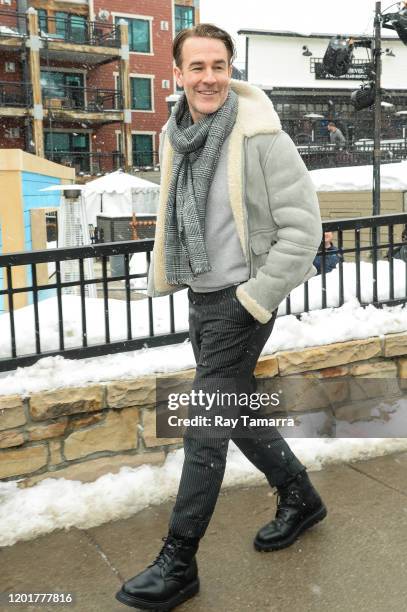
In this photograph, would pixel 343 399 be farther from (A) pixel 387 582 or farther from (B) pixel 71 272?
(B) pixel 71 272

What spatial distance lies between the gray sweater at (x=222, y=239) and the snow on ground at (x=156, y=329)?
1108 mm

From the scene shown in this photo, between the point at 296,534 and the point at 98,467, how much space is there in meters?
1.11

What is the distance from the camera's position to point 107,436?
11.1 ft

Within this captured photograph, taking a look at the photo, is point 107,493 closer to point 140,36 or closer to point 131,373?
point 131,373

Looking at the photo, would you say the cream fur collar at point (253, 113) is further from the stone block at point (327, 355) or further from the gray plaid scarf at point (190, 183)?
the stone block at point (327, 355)

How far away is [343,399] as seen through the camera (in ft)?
13.0

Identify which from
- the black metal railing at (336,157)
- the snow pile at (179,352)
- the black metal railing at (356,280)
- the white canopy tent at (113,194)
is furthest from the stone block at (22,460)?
the black metal railing at (336,157)

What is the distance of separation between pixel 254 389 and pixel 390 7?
14297 millimetres

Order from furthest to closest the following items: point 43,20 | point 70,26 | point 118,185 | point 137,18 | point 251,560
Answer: point 137,18 → point 43,20 → point 70,26 → point 118,185 → point 251,560

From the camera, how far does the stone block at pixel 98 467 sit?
3271 mm

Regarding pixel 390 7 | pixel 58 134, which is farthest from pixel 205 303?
pixel 58 134

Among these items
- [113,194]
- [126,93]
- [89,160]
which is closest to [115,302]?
[113,194]

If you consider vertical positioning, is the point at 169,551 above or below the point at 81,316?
below

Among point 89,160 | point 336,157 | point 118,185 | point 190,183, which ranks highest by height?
point 89,160
